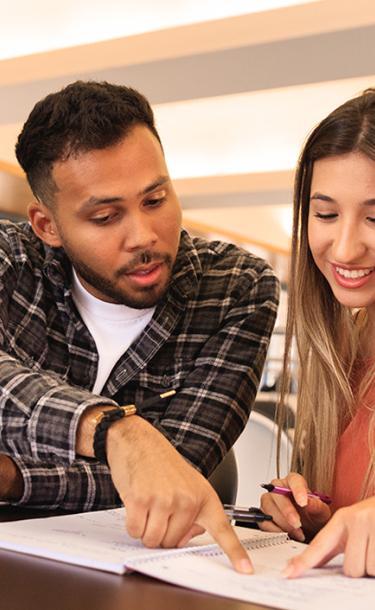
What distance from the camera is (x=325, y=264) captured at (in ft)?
4.49

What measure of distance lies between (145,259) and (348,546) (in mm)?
728

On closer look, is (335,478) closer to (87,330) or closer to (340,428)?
(340,428)

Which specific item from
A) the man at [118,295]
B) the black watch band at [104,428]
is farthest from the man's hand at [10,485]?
the black watch band at [104,428]

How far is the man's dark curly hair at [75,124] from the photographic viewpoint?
1497 millimetres

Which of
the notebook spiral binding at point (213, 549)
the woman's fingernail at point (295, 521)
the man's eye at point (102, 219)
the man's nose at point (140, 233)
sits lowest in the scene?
the notebook spiral binding at point (213, 549)

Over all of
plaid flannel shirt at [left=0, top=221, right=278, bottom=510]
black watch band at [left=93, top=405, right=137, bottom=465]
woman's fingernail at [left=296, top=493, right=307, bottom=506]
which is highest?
plaid flannel shirt at [left=0, top=221, right=278, bottom=510]

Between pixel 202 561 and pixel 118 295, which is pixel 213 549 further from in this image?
pixel 118 295

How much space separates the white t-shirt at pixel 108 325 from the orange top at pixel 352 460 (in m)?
0.41

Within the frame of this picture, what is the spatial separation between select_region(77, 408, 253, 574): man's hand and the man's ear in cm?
72

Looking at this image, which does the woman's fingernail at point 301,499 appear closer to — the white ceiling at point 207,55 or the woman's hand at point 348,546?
the woman's hand at point 348,546

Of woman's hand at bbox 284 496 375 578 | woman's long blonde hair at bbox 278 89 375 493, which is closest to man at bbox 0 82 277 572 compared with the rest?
woman's long blonde hair at bbox 278 89 375 493

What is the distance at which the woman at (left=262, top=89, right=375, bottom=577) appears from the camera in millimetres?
1255

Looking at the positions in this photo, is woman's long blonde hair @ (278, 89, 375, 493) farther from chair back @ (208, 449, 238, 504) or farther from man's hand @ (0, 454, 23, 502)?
man's hand @ (0, 454, 23, 502)

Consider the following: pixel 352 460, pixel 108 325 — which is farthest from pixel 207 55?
pixel 352 460
